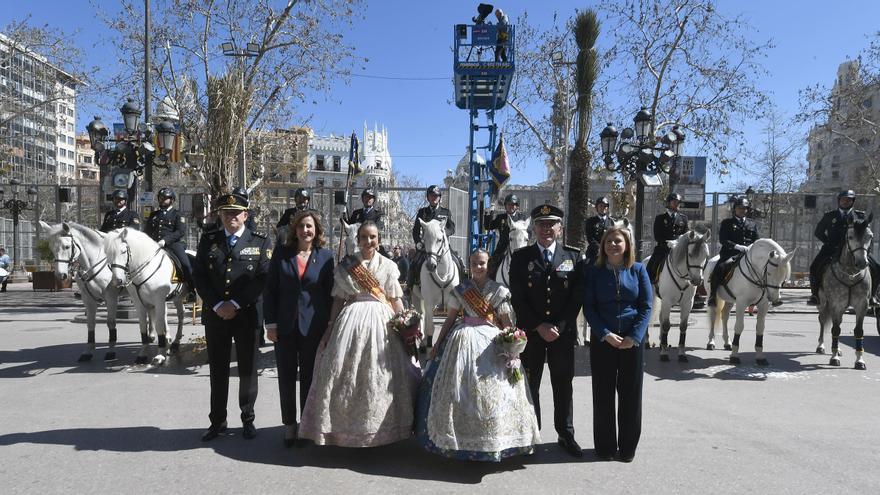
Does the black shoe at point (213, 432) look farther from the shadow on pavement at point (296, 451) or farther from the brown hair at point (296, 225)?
the brown hair at point (296, 225)

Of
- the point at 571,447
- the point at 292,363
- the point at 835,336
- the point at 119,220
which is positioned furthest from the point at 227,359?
the point at 835,336

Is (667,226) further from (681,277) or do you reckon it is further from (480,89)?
(480,89)

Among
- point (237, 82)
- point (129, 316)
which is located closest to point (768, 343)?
point (237, 82)

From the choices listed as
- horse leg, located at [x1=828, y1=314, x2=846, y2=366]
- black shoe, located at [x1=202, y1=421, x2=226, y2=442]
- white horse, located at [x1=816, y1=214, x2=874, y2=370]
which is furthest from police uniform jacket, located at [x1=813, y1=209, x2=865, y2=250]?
black shoe, located at [x1=202, y1=421, x2=226, y2=442]

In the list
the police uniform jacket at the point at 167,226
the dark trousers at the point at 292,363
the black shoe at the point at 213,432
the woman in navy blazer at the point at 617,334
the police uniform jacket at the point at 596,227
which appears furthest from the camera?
the police uniform jacket at the point at 596,227

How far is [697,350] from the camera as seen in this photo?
988cm

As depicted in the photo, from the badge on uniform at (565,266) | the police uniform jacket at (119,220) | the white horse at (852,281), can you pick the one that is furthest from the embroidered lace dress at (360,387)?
the white horse at (852,281)

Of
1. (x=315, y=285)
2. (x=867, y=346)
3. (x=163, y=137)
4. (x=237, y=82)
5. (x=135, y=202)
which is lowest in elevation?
(x=867, y=346)

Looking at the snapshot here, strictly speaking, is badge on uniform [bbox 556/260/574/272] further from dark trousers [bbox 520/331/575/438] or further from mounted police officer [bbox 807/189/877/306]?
mounted police officer [bbox 807/189/877/306]

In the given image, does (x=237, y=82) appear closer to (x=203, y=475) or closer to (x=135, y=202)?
(x=135, y=202)

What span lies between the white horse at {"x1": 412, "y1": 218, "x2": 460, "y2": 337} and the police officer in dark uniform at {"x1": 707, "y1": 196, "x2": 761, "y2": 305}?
4363 mm

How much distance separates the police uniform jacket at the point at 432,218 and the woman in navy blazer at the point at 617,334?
4199mm

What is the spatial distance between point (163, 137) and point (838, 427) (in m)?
12.6

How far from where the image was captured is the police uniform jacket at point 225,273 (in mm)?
5098
